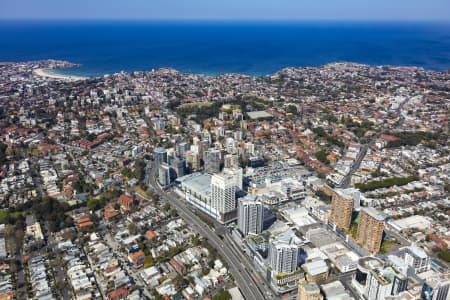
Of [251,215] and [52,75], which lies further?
[52,75]

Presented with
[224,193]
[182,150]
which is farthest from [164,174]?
[224,193]

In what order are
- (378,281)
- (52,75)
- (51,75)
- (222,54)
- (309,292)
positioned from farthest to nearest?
(222,54), (52,75), (51,75), (378,281), (309,292)

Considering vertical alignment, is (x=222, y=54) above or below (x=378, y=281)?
above

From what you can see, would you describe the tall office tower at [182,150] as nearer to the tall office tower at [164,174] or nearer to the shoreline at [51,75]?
the tall office tower at [164,174]

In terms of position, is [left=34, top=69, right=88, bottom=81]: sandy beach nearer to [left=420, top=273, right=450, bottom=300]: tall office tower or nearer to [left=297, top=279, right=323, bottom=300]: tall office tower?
[left=297, top=279, right=323, bottom=300]: tall office tower

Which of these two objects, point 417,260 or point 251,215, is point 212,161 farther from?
point 417,260

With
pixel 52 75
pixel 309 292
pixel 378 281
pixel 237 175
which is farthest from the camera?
pixel 52 75

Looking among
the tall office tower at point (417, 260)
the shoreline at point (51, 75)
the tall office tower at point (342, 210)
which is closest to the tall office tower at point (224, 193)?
the tall office tower at point (342, 210)
